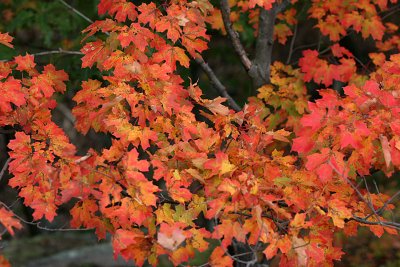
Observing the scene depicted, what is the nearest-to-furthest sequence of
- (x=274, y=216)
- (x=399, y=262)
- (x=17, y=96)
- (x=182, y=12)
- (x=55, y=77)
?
(x=274, y=216) < (x=17, y=96) < (x=182, y=12) < (x=55, y=77) < (x=399, y=262)

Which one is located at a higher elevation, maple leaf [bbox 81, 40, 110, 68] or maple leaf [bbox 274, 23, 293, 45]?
maple leaf [bbox 81, 40, 110, 68]

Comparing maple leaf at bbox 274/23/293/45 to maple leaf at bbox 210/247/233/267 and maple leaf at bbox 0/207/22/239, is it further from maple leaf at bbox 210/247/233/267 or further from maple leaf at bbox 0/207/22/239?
maple leaf at bbox 0/207/22/239

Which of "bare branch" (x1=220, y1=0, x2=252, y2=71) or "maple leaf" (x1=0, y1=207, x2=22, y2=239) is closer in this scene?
"maple leaf" (x1=0, y1=207, x2=22, y2=239)

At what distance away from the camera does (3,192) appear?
12.6 metres

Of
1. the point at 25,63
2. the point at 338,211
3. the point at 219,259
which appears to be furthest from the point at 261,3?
the point at 219,259

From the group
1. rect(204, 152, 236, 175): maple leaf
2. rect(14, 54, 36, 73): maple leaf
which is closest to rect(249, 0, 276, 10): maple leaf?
rect(204, 152, 236, 175): maple leaf

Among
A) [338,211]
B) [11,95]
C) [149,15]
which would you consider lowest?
[338,211]

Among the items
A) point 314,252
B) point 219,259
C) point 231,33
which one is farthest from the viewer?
point 231,33

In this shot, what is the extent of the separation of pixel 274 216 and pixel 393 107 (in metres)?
0.89

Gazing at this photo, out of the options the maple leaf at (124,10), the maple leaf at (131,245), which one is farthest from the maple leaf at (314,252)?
the maple leaf at (124,10)

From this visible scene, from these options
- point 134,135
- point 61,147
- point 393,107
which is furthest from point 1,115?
point 393,107

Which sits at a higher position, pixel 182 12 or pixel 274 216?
pixel 182 12

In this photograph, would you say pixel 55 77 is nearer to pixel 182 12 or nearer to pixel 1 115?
pixel 1 115

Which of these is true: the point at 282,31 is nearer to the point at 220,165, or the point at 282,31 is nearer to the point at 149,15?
the point at 149,15
